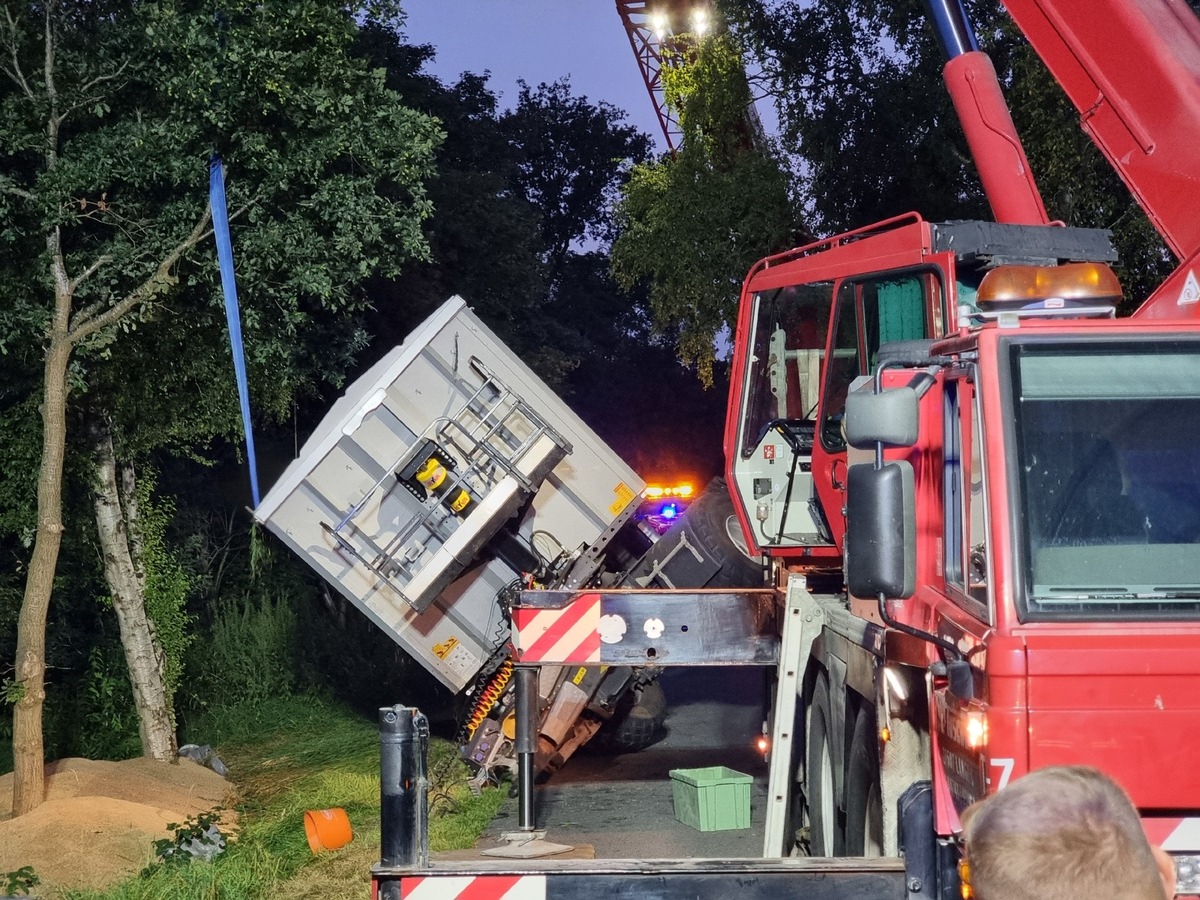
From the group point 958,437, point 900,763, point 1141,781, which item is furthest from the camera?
point 900,763

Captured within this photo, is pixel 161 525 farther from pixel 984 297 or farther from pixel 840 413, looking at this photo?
pixel 984 297

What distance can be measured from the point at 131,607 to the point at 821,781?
686 cm

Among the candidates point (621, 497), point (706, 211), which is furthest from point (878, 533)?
point (706, 211)

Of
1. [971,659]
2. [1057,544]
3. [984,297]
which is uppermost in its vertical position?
[984,297]

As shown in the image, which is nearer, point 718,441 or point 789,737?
point 789,737

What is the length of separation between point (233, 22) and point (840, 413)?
172 inches

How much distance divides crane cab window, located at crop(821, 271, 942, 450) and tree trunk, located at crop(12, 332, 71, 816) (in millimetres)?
4934

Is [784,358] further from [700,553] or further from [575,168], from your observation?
[575,168]

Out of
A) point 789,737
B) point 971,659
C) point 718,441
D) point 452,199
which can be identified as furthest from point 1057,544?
point 718,441

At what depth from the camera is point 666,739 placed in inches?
489

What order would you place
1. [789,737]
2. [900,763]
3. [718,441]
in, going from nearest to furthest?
[900,763] → [789,737] → [718,441]

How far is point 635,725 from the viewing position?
37.6 ft

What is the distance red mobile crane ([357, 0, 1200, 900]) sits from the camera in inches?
134

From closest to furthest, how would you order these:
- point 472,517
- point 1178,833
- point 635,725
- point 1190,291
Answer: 1. point 1178,833
2. point 1190,291
3. point 472,517
4. point 635,725
